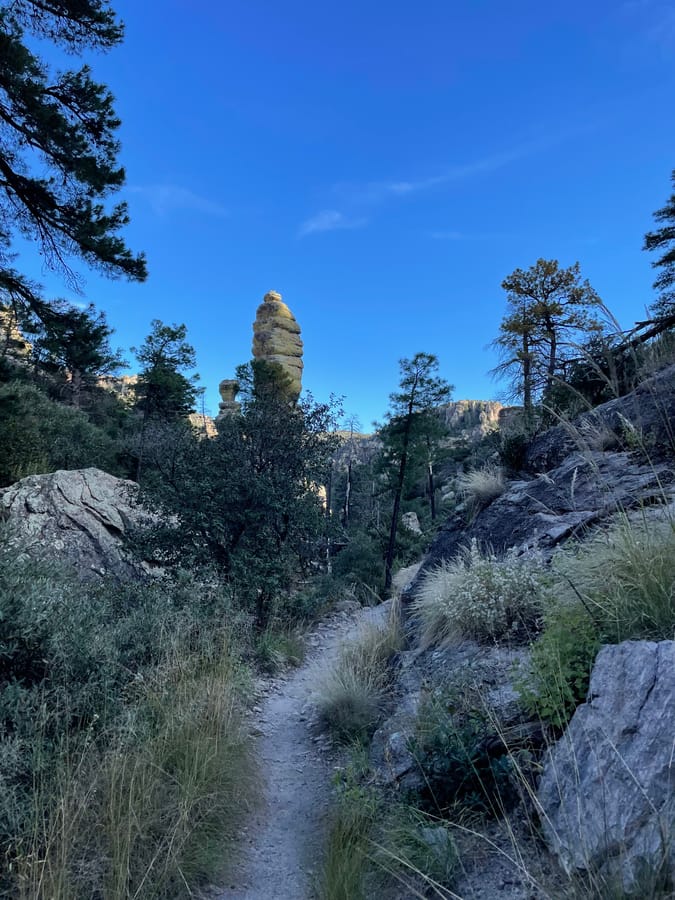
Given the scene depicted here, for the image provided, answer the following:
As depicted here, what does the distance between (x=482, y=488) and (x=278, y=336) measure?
3748 centimetres

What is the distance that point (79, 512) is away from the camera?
32.4 feet

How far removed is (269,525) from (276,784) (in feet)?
15.6

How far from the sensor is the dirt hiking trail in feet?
8.59

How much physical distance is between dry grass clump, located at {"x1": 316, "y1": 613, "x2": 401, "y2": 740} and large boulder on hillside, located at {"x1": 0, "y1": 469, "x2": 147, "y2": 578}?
4908 mm

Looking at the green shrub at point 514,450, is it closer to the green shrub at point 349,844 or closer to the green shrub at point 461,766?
the green shrub at point 461,766

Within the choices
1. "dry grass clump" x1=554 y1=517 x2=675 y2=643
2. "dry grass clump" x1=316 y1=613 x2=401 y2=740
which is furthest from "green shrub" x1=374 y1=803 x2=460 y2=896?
"dry grass clump" x1=316 y1=613 x2=401 y2=740

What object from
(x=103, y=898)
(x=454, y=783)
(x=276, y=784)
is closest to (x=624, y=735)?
(x=454, y=783)

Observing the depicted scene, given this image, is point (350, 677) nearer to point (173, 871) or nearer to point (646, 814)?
point (173, 871)

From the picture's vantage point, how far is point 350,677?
4758mm

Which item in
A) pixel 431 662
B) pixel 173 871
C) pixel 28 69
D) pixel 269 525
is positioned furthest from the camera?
pixel 269 525

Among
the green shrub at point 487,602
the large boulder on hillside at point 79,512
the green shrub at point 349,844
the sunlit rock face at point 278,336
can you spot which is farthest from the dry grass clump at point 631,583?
the sunlit rock face at point 278,336

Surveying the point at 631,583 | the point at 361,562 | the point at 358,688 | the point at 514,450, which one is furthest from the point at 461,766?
the point at 361,562

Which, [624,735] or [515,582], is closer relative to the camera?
[624,735]

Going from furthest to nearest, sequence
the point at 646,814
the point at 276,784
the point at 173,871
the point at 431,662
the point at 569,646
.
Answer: the point at 431,662
the point at 276,784
the point at 569,646
the point at 173,871
the point at 646,814
